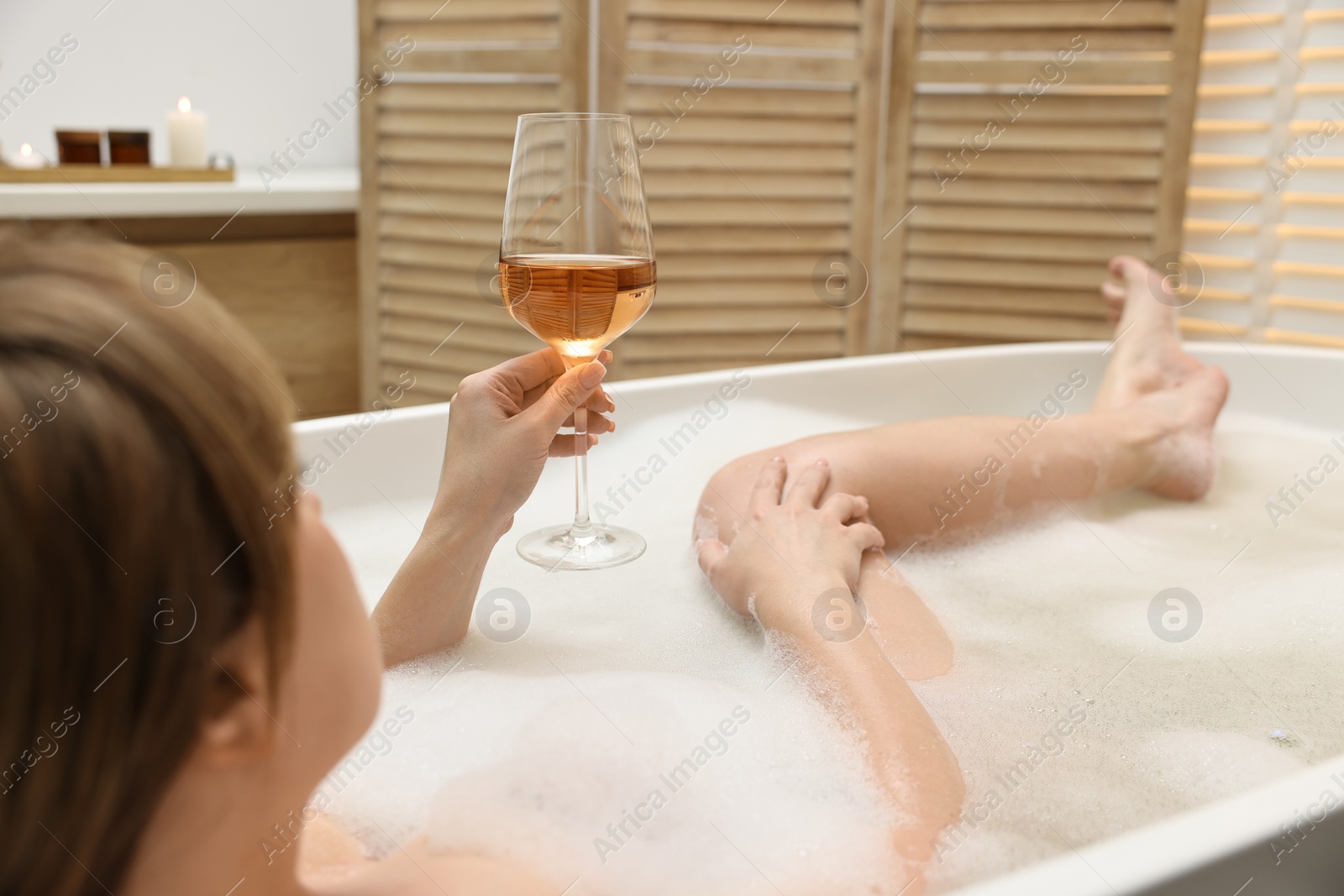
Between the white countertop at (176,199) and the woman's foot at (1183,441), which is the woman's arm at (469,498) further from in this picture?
the white countertop at (176,199)

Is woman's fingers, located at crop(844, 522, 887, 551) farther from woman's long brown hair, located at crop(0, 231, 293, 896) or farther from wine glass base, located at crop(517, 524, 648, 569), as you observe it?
woman's long brown hair, located at crop(0, 231, 293, 896)

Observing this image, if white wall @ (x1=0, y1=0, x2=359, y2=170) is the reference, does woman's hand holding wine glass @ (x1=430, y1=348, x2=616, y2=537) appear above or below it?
below

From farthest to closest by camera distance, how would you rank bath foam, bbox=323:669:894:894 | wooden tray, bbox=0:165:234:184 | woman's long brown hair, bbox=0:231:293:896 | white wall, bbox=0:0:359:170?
white wall, bbox=0:0:359:170 < wooden tray, bbox=0:165:234:184 < bath foam, bbox=323:669:894:894 < woman's long brown hair, bbox=0:231:293:896

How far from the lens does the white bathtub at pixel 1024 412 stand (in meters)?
0.53

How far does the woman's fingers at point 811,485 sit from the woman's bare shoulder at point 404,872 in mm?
467

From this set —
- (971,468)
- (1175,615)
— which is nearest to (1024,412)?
(971,468)

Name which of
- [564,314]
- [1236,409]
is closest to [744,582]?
[564,314]

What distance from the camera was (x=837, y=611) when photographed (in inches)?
34.0

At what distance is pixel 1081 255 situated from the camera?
237 centimetres

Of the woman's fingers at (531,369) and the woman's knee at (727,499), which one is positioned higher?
the woman's fingers at (531,369)

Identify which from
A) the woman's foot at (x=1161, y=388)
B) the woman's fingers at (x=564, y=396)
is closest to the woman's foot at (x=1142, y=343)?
the woman's foot at (x=1161, y=388)

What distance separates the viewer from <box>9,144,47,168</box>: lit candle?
2.02 m

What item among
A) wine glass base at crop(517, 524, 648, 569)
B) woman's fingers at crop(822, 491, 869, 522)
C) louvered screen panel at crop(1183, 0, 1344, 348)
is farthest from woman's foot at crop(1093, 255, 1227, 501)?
louvered screen panel at crop(1183, 0, 1344, 348)

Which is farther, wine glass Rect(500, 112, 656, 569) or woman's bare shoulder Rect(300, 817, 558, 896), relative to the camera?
wine glass Rect(500, 112, 656, 569)
